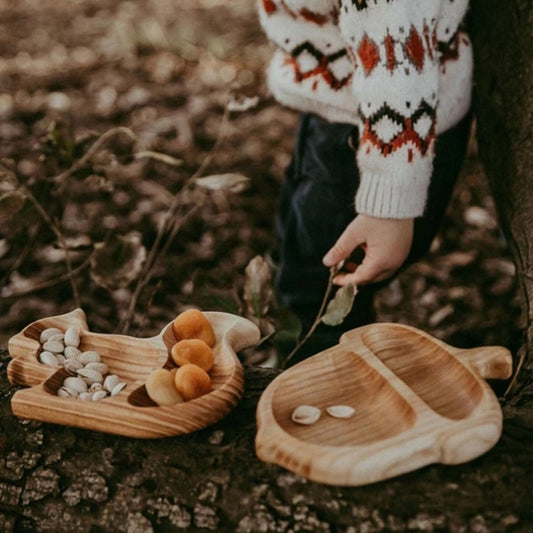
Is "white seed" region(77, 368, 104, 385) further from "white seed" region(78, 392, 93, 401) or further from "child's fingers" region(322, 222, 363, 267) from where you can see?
"child's fingers" region(322, 222, 363, 267)

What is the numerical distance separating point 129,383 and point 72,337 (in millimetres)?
122

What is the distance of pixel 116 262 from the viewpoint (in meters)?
1.48

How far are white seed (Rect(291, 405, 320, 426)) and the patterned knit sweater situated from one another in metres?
0.42

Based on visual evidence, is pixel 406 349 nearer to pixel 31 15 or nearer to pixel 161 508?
pixel 161 508

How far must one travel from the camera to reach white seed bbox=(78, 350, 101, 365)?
0.98m

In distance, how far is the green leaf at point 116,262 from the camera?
4.85 feet

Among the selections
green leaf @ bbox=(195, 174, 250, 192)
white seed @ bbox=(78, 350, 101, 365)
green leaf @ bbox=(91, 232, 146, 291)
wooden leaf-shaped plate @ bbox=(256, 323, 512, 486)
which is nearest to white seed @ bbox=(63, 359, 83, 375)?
white seed @ bbox=(78, 350, 101, 365)

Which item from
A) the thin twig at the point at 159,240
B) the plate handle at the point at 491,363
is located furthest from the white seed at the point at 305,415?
the thin twig at the point at 159,240

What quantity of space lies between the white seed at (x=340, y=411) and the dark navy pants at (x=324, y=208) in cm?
64

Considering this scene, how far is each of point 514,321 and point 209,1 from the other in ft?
10.0

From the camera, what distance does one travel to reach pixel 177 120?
2.90 meters

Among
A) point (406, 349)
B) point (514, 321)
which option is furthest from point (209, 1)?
point (406, 349)

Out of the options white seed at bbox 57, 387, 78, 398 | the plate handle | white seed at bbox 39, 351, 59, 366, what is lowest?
white seed at bbox 57, 387, 78, 398

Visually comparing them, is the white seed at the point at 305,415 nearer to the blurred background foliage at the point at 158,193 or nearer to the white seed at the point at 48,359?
the white seed at the point at 48,359
